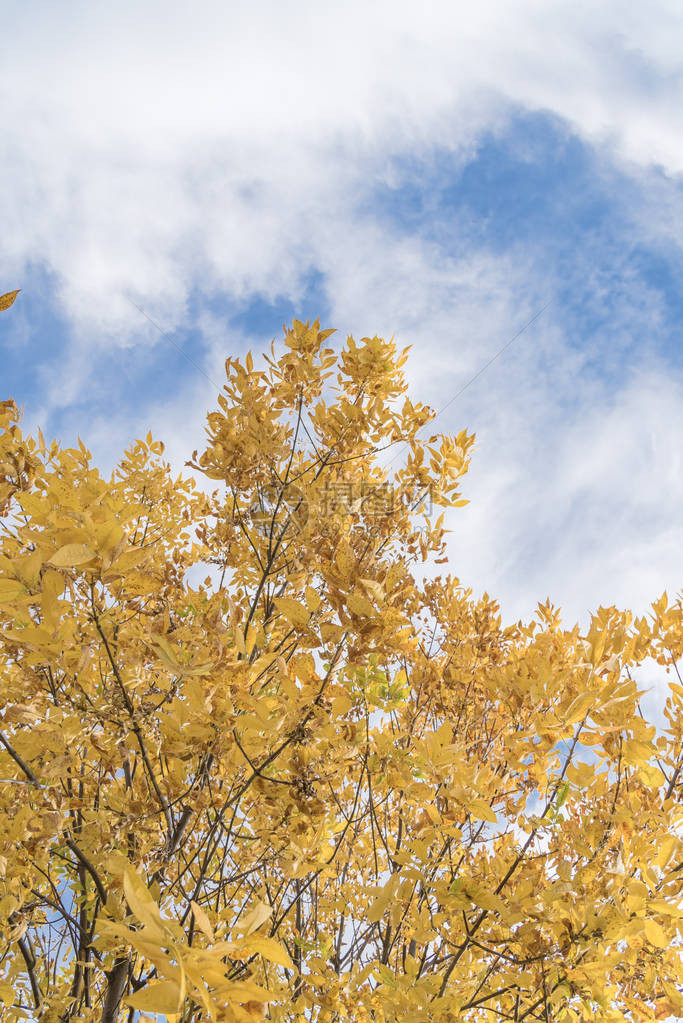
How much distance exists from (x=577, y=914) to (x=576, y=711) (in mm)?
579

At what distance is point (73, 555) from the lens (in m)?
1.13

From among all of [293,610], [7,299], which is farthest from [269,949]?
[7,299]

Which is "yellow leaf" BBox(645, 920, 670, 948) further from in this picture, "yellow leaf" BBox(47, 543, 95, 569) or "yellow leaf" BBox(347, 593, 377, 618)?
"yellow leaf" BBox(47, 543, 95, 569)

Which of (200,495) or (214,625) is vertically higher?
(200,495)

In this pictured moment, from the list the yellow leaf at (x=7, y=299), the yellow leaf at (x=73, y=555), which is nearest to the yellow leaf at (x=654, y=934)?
the yellow leaf at (x=73, y=555)

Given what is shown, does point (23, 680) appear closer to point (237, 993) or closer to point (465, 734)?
point (237, 993)

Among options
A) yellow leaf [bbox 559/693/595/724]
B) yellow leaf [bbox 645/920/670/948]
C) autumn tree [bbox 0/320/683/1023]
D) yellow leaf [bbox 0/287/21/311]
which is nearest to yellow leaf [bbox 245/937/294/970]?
autumn tree [bbox 0/320/683/1023]

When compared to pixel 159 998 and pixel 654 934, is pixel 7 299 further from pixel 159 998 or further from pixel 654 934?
pixel 654 934

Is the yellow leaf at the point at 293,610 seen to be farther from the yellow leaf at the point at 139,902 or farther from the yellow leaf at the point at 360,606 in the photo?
the yellow leaf at the point at 139,902

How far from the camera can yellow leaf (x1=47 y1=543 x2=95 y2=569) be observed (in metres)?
1.10

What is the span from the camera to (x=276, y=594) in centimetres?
279

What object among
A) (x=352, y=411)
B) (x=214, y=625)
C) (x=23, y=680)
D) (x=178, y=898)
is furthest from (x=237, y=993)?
(x=352, y=411)

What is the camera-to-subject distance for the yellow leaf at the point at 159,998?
804 millimetres

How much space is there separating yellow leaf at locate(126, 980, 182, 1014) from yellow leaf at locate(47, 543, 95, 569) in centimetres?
68
